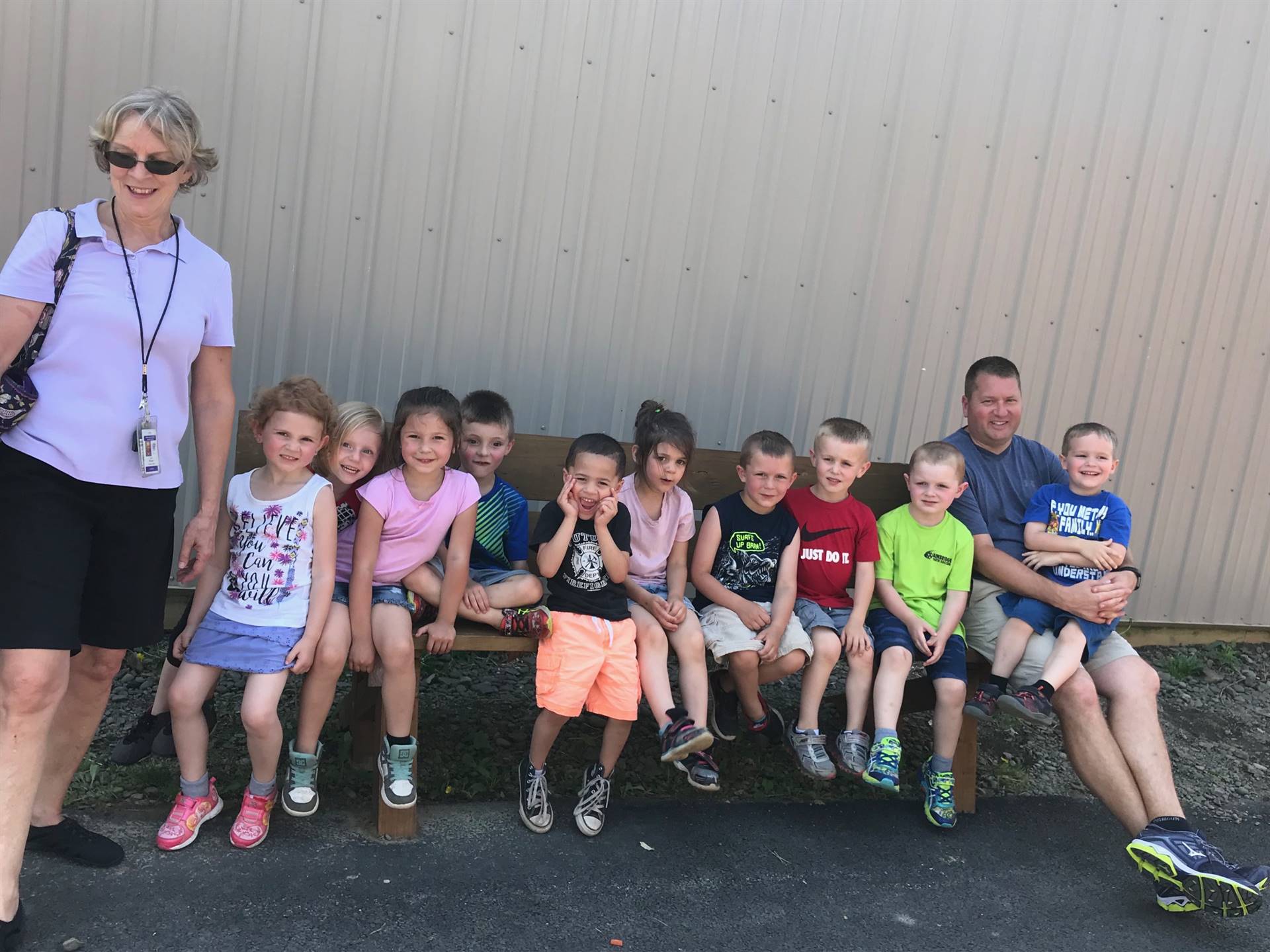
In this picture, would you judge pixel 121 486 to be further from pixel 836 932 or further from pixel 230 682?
pixel 836 932

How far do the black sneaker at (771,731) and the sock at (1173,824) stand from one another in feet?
3.96

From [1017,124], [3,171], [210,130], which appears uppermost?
[1017,124]

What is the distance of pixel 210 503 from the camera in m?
2.82

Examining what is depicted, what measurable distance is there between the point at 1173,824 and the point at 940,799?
0.71 m

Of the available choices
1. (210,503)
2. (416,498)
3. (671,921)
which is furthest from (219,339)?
(671,921)

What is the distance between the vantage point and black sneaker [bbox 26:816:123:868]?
2859mm

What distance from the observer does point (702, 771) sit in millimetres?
3312

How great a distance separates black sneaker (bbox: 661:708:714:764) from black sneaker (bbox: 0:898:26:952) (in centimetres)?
170

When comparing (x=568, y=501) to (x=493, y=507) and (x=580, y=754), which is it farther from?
(x=580, y=754)

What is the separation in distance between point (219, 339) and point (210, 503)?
427mm

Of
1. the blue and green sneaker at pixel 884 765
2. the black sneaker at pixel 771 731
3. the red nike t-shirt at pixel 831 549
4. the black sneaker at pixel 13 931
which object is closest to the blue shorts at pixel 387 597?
the black sneaker at pixel 13 931

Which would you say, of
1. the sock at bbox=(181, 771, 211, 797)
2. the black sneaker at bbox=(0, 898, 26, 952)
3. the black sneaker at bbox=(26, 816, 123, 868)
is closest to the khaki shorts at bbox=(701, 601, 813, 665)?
the sock at bbox=(181, 771, 211, 797)

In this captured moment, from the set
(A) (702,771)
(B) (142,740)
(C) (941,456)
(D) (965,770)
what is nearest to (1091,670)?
(D) (965,770)

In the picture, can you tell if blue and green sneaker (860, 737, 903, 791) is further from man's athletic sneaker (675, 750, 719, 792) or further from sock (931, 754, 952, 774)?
man's athletic sneaker (675, 750, 719, 792)
